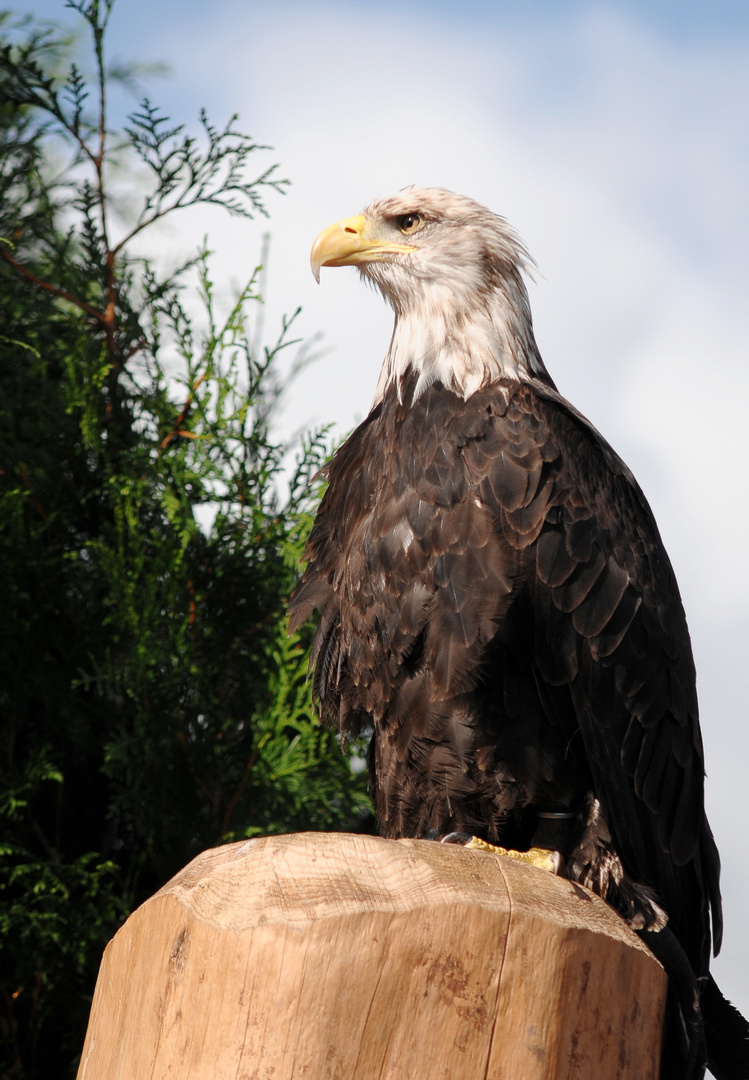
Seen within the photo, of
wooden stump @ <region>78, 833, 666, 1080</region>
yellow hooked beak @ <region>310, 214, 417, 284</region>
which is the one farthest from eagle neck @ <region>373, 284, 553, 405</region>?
wooden stump @ <region>78, 833, 666, 1080</region>

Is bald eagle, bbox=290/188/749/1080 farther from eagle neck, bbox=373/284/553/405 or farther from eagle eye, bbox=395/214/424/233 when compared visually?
eagle eye, bbox=395/214/424/233

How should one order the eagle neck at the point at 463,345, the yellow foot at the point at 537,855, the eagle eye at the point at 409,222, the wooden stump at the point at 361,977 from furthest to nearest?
the eagle eye at the point at 409,222, the eagle neck at the point at 463,345, the yellow foot at the point at 537,855, the wooden stump at the point at 361,977

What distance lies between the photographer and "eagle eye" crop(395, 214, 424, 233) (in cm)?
315

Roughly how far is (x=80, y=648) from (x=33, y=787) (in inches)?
21.9

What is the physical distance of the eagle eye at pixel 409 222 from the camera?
3152 mm

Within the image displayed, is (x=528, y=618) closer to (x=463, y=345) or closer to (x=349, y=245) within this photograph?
(x=463, y=345)

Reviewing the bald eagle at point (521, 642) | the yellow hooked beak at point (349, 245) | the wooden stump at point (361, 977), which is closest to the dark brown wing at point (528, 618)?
the bald eagle at point (521, 642)

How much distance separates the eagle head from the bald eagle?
16 mm

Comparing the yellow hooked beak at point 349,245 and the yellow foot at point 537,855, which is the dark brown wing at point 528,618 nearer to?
the yellow foot at point 537,855

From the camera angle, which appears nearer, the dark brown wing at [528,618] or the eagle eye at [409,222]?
the dark brown wing at [528,618]

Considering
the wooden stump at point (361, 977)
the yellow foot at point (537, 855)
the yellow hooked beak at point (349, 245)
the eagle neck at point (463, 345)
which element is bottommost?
the wooden stump at point (361, 977)

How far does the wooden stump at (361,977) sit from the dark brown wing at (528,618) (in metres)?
0.89

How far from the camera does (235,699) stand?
3.89 m

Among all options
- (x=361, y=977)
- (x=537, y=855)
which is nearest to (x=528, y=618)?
(x=537, y=855)
